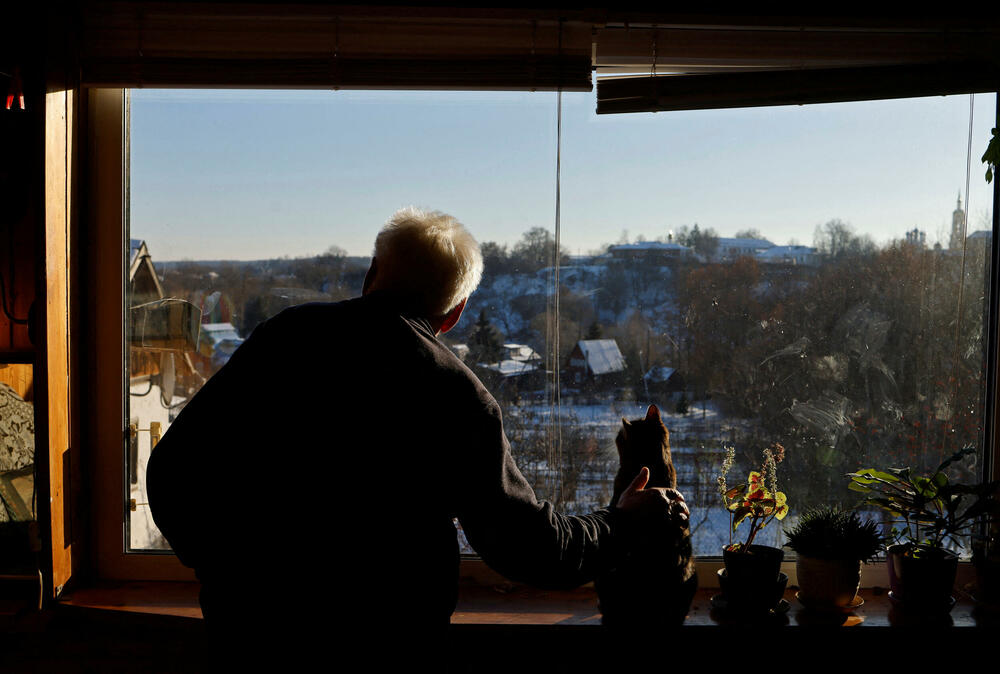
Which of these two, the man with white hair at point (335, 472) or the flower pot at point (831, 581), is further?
the flower pot at point (831, 581)

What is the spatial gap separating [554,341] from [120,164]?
133cm

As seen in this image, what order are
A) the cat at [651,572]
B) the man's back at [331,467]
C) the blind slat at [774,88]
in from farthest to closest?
1. the blind slat at [774,88]
2. the cat at [651,572]
3. the man's back at [331,467]

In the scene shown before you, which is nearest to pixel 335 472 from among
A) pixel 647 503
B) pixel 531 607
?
pixel 647 503

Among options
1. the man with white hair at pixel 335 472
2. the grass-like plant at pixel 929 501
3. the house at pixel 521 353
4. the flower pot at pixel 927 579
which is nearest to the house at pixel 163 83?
the flower pot at pixel 927 579

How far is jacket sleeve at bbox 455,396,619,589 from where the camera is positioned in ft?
4.28

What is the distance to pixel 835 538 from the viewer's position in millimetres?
2004

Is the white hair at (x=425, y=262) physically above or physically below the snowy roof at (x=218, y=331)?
above

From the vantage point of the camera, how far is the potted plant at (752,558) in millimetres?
1945

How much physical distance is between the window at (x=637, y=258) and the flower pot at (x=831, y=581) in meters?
0.24

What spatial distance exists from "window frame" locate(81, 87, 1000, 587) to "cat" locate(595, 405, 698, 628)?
389mm

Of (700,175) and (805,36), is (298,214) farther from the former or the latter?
(805,36)

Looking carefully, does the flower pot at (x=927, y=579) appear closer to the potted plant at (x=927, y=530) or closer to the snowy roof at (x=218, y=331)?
the potted plant at (x=927, y=530)

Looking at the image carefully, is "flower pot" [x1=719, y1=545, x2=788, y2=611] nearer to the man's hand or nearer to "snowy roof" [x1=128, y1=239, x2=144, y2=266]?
the man's hand

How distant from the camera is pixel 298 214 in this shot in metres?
2.25
